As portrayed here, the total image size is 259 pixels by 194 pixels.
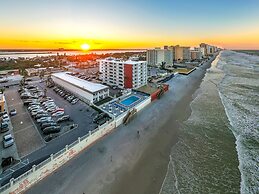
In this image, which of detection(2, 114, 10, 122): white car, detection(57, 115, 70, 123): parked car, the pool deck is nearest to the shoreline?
the pool deck

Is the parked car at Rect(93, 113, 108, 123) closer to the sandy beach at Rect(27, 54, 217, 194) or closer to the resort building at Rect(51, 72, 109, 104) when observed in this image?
the sandy beach at Rect(27, 54, 217, 194)

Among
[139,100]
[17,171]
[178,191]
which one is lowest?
[178,191]

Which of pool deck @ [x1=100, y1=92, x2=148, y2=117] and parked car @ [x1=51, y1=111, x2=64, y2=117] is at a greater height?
pool deck @ [x1=100, y1=92, x2=148, y2=117]

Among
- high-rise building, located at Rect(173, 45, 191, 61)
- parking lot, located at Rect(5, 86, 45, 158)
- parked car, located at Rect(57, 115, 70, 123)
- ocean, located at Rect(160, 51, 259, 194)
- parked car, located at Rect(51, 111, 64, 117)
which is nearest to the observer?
ocean, located at Rect(160, 51, 259, 194)

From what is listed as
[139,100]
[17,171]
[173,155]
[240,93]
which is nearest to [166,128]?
[173,155]

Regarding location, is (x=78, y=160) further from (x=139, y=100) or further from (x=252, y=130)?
(x=252, y=130)

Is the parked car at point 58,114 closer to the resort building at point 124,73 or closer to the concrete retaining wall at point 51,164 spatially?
the concrete retaining wall at point 51,164

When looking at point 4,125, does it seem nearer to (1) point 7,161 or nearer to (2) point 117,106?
(1) point 7,161
